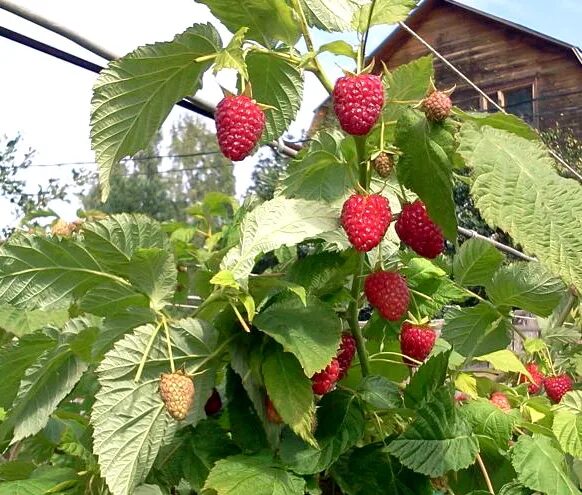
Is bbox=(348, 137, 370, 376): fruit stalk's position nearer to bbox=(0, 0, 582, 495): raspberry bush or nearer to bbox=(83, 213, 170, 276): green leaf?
bbox=(0, 0, 582, 495): raspberry bush

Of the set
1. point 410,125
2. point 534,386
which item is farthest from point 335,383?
point 534,386

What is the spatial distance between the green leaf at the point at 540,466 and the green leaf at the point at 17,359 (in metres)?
0.38

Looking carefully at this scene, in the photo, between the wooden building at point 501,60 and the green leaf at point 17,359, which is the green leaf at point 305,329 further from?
the wooden building at point 501,60

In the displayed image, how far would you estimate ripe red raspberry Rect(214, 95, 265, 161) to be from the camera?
0.58 m

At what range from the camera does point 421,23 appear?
46.9 ft

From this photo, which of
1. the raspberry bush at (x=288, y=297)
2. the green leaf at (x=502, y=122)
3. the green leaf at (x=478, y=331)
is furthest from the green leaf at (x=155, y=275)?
the green leaf at (x=478, y=331)

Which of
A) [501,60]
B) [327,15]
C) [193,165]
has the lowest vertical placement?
[193,165]

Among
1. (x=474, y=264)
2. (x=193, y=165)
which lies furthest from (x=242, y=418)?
(x=193, y=165)

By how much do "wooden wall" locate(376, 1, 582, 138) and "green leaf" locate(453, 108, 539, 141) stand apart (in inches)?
440

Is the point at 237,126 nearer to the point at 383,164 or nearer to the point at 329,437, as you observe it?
the point at 383,164

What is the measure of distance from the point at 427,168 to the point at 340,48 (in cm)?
13

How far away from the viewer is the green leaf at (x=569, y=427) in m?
0.71

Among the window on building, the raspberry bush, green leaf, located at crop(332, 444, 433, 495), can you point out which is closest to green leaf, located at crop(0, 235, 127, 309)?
the raspberry bush

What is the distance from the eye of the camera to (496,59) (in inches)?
525
